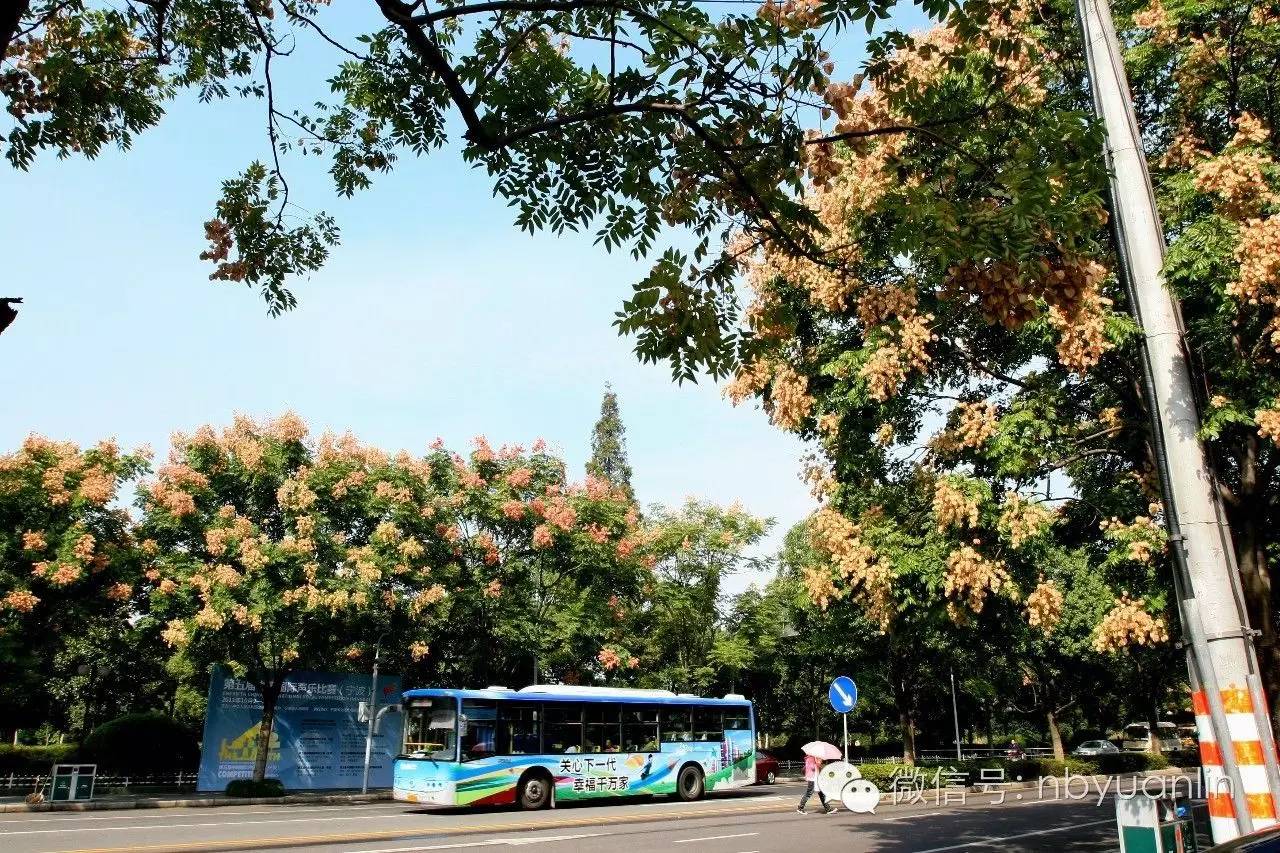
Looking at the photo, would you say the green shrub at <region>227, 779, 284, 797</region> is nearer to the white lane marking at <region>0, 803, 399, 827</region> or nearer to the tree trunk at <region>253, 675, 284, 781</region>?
the tree trunk at <region>253, 675, 284, 781</region>

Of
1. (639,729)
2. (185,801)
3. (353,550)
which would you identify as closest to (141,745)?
(185,801)

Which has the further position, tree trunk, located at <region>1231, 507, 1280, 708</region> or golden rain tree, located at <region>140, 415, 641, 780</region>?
golden rain tree, located at <region>140, 415, 641, 780</region>

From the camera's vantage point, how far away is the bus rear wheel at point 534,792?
21062 millimetres

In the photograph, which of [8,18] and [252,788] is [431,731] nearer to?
[252,788]

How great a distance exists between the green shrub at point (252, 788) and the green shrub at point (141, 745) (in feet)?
12.2

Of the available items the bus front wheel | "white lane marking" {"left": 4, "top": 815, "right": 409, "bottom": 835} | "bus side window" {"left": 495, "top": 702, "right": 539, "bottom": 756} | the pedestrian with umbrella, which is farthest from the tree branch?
the bus front wheel

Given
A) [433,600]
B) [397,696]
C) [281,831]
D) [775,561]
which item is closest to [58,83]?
[281,831]

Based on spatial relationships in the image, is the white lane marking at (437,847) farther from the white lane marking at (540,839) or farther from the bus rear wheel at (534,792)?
the bus rear wheel at (534,792)

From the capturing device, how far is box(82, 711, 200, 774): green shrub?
89.9 feet

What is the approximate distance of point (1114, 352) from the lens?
1341cm

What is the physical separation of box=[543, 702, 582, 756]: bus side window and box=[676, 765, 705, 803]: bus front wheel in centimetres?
366

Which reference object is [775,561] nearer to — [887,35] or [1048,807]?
[1048,807]

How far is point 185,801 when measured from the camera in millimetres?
23312

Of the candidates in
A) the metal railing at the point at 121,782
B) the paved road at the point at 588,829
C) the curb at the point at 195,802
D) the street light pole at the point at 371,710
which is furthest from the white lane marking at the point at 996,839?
the metal railing at the point at 121,782
